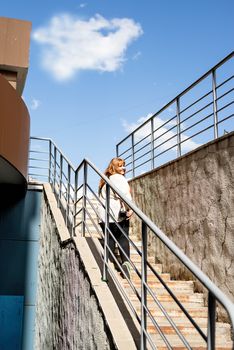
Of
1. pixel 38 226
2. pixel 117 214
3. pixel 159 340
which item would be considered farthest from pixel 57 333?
pixel 38 226

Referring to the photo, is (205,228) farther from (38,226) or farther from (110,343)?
(38,226)

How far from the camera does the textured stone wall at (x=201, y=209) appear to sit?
4805 millimetres

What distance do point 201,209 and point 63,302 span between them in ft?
6.79

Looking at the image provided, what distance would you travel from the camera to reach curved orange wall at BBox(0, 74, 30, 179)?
661 centimetres

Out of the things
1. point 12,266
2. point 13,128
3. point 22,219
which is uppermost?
point 13,128

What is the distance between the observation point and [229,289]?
4621 millimetres

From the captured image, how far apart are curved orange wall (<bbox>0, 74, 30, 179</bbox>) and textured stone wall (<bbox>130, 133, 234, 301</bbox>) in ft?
7.44

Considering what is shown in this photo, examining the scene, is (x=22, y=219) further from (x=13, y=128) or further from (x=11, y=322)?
(x=13, y=128)

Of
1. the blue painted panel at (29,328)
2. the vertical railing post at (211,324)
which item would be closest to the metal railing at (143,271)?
the vertical railing post at (211,324)

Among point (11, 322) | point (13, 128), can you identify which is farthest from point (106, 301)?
point (11, 322)

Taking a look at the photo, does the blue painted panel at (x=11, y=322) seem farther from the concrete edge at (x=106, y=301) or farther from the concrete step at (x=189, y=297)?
the concrete step at (x=189, y=297)

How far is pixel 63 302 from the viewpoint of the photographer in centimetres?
541

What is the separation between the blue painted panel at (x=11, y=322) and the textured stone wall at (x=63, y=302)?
0.39 metres

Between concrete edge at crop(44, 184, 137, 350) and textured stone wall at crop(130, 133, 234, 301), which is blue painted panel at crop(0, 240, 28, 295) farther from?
concrete edge at crop(44, 184, 137, 350)
